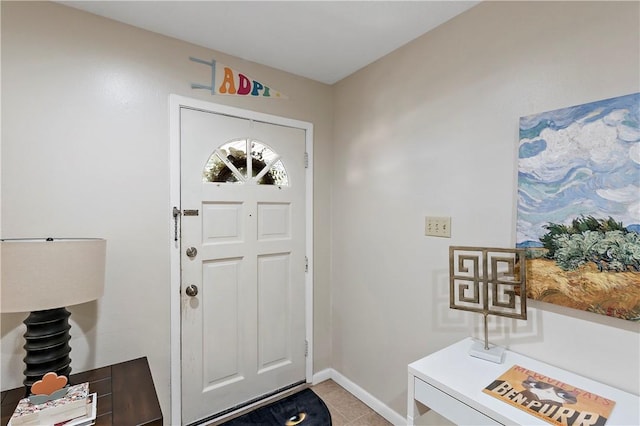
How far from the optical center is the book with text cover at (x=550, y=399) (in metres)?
0.98

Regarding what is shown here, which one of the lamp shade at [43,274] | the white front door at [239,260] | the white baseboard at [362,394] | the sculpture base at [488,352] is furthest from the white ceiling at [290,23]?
the white baseboard at [362,394]

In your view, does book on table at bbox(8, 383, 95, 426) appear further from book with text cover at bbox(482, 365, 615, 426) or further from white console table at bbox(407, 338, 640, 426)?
book with text cover at bbox(482, 365, 615, 426)

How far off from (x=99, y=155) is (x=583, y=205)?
7.32 feet

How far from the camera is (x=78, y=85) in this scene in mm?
1593

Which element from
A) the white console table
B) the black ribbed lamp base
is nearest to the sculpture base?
the white console table

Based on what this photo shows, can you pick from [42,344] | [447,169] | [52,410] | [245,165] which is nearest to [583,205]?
[447,169]

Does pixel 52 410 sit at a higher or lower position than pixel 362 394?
higher

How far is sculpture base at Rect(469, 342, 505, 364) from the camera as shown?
133 cm

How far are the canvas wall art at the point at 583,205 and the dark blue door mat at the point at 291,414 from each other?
152 cm

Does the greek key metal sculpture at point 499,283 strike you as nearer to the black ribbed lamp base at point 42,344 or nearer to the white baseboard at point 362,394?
the white baseboard at point 362,394

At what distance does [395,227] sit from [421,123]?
25.7 inches

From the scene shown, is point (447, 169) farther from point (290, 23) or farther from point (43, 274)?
point (43, 274)

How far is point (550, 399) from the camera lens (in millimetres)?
1077

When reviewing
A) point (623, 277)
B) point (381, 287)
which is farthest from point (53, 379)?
point (623, 277)
